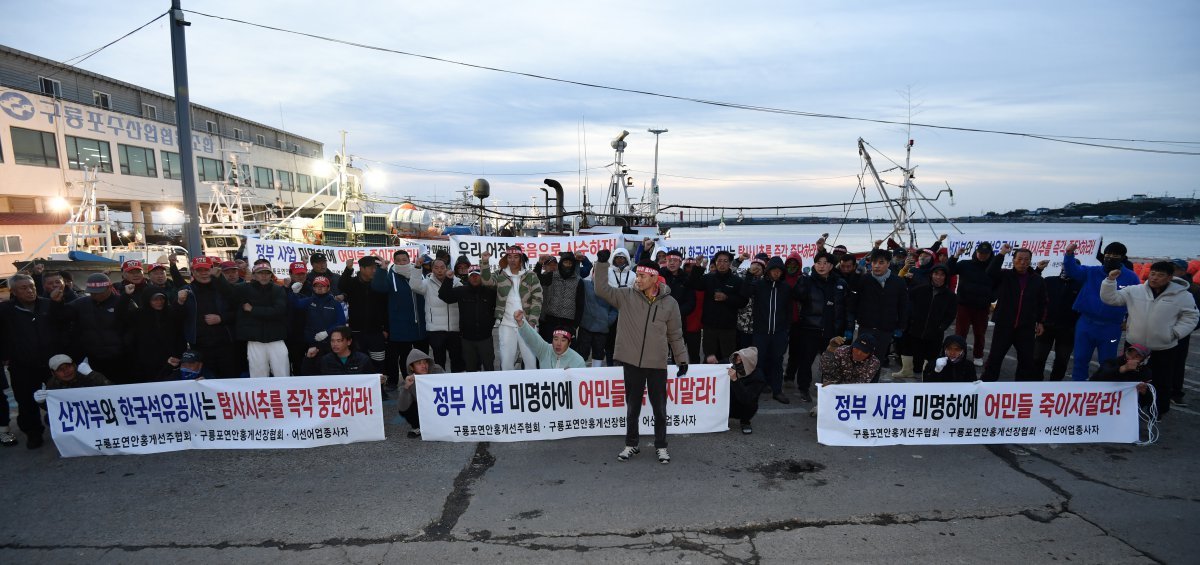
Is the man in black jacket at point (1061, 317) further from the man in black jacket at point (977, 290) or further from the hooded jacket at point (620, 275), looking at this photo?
the hooded jacket at point (620, 275)

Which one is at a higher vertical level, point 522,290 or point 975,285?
point 522,290

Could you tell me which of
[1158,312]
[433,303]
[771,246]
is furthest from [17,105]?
[1158,312]

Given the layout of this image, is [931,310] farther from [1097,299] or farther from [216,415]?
[216,415]

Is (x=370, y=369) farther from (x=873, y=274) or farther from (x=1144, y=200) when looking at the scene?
(x=1144, y=200)

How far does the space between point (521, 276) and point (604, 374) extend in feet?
6.15

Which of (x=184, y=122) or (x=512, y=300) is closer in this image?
(x=512, y=300)

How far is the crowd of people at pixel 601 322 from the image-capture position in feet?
18.2

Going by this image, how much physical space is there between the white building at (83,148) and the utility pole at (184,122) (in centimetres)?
2060

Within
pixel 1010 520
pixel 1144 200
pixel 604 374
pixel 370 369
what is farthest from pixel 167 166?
pixel 1144 200

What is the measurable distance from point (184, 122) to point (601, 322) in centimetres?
729

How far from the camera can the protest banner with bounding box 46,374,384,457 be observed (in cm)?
533

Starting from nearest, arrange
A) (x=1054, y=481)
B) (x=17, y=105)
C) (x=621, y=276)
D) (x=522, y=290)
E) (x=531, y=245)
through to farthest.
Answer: (x=1054, y=481) → (x=522, y=290) → (x=621, y=276) → (x=531, y=245) → (x=17, y=105)

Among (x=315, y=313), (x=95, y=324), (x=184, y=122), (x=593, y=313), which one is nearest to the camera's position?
(x=95, y=324)

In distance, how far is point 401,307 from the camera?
271 inches
